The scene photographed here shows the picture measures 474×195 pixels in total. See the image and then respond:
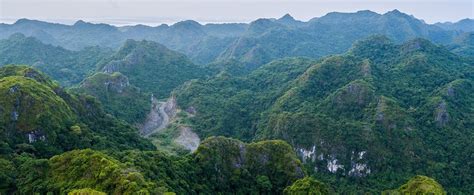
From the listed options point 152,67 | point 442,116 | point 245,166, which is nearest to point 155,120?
point 152,67

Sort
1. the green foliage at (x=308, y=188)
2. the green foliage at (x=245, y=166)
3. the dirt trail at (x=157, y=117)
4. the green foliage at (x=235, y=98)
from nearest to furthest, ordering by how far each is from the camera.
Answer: the green foliage at (x=308, y=188), the green foliage at (x=245, y=166), the green foliage at (x=235, y=98), the dirt trail at (x=157, y=117)

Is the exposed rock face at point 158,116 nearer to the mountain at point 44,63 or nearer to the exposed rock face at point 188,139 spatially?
the exposed rock face at point 188,139

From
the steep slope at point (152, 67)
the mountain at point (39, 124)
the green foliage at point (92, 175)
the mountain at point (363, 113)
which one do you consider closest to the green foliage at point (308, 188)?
the green foliage at point (92, 175)

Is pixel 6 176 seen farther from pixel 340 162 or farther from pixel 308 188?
pixel 340 162

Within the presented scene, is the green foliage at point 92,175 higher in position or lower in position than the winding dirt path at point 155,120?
higher

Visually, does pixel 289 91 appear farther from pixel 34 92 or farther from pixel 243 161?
pixel 34 92
